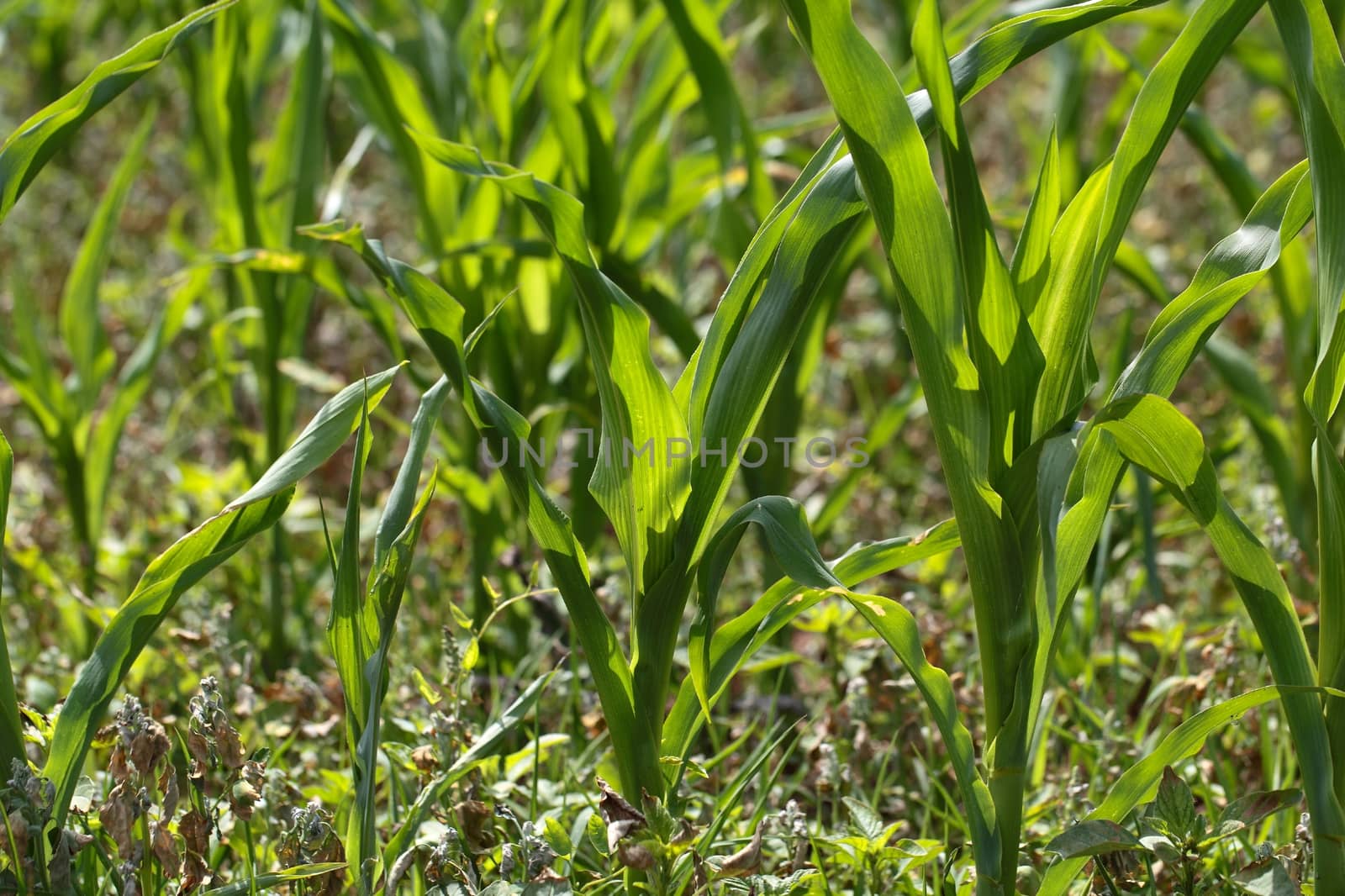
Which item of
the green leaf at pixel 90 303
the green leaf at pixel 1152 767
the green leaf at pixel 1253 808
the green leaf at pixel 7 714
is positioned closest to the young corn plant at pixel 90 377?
the green leaf at pixel 90 303

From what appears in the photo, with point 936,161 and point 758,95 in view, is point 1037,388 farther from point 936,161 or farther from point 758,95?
point 758,95

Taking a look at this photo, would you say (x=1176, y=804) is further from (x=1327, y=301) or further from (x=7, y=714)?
(x=7, y=714)

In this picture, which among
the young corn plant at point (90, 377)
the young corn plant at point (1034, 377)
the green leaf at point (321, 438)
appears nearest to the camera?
the young corn plant at point (1034, 377)

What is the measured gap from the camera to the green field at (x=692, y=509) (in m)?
1.13

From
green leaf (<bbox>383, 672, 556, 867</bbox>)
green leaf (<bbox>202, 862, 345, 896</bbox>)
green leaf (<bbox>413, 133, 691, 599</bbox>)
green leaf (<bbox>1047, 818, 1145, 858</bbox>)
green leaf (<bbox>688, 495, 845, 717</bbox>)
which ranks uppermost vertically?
green leaf (<bbox>413, 133, 691, 599</bbox>)

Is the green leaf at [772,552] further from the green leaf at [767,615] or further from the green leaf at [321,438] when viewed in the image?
the green leaf at [321,438]

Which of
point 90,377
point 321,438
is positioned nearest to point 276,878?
point 321,438

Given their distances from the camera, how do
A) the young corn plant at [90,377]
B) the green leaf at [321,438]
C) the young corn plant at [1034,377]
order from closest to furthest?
1. the young corn plant at [1034,377]
2. the green leaf at [321,438]
3. the young corn plant at [90,377]

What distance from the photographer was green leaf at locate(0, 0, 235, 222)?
3.91ft

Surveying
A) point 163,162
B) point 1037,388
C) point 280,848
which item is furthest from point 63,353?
point 1037,388

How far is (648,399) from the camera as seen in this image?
3.97ft

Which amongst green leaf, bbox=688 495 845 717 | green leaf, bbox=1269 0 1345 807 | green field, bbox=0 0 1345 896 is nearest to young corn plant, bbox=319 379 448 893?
green field, bbox=0 0 1345 896

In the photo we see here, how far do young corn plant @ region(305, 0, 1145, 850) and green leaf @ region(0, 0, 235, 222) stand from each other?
8.8 inches

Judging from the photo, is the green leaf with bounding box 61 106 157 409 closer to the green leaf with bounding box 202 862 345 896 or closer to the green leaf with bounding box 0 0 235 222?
the green leaf with bounding box 0 0 235 222
